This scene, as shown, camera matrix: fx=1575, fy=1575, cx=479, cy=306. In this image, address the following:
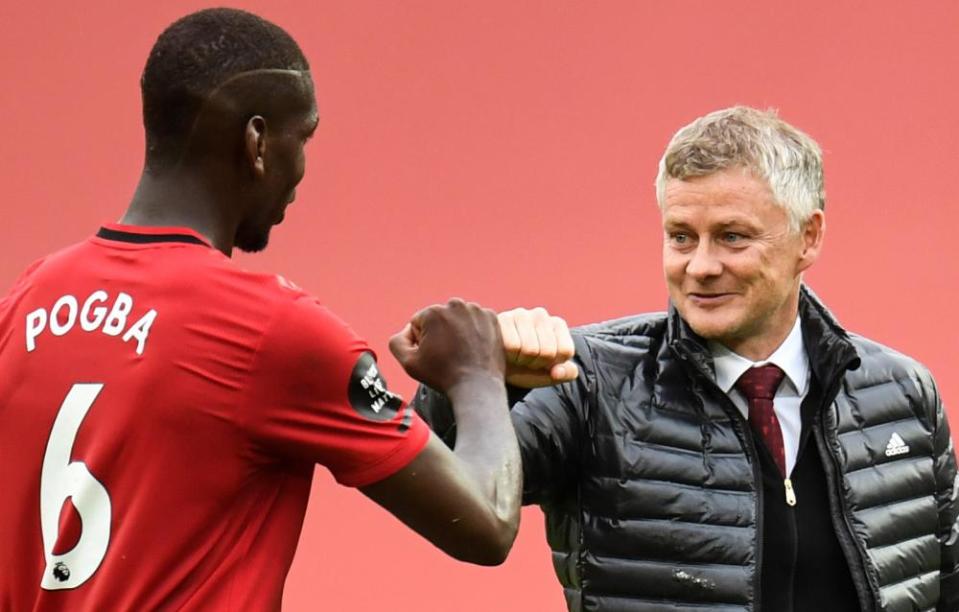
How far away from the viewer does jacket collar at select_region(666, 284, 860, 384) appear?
2113 millimetres

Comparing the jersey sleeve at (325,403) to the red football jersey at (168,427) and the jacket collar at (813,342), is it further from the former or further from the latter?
the jacket collar at (813,342)

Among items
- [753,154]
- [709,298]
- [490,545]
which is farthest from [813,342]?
[490,545]

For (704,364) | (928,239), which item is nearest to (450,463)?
(704,364)

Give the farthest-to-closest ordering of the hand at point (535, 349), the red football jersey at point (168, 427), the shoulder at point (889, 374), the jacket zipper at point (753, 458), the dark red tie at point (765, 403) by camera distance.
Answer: the shoulder at point (889, 374), the dark red tie at point (765, 403), the jacket zipper at point (753, 458), the hand at point (535, 349), the red football jersey at point (168, 427)

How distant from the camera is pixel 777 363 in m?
2.17

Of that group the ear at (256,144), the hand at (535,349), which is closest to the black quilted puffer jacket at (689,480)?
the hand at (535,349)

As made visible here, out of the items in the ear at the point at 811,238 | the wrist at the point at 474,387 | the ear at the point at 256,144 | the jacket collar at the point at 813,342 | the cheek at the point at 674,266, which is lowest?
the wrist at the point at 474,387

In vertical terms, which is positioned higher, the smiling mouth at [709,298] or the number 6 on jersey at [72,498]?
the smiling mouth at [709,298]

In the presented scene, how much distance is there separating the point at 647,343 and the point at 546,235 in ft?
5.88

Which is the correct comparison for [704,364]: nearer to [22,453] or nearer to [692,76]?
[22,453]

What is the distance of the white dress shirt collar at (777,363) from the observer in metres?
2.15

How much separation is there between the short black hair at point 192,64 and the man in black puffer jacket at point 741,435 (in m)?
0.58

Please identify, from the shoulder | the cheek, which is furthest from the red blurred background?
the cheek

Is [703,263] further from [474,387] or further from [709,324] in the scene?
[474,387]
